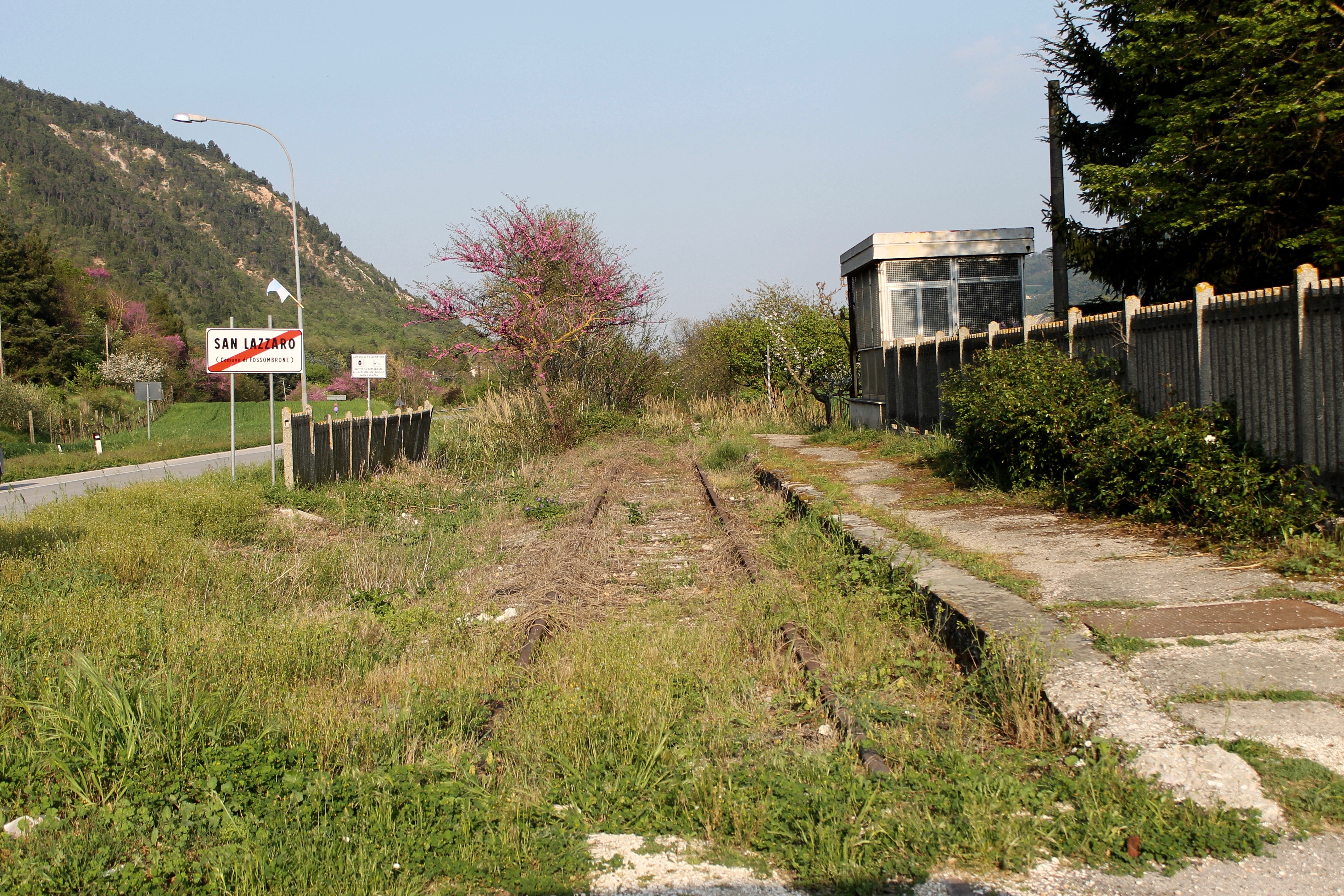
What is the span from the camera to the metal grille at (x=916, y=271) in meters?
20.4

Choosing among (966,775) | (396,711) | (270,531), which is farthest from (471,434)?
(966,775)

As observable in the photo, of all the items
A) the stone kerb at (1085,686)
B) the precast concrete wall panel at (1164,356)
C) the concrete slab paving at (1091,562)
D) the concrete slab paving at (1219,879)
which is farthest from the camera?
the precast concrete wall panel at (1164,356)

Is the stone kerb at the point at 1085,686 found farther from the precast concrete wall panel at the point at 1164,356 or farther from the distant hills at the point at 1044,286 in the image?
the distant hills at the point at 1044,286

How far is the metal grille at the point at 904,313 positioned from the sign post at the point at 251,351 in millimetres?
12087

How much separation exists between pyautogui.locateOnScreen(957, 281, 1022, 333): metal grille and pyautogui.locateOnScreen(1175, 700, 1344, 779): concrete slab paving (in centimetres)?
1706

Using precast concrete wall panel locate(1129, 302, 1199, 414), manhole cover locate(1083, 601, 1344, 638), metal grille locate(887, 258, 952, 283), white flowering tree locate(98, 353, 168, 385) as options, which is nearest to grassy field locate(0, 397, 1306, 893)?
manhole cover locate(1083, 601, 1344, 638)

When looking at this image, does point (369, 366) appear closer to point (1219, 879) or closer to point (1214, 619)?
point (1214, 619)

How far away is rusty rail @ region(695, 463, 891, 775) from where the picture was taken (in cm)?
394

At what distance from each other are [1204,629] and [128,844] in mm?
5158

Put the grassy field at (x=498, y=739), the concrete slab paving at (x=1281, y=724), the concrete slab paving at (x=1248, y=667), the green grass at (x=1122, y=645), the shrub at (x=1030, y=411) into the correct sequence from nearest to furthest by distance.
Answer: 1. the grassy field at (x=498, y=739)
2. the concrete slab paving at (x=1281, y=724)
3. the concrete slab paving at (x=1248, y=667)
4. the green grass at (x=1122, y=645)
5. the shrub at (x=1030, y=411)

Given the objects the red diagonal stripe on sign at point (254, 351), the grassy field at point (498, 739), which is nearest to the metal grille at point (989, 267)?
the red diagonal stripe on sign at point (254, 351)

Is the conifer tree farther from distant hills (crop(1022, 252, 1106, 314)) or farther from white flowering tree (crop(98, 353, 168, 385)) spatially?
distant hills (crop(1022, 252, 1106, 314))

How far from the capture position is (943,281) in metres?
20.5

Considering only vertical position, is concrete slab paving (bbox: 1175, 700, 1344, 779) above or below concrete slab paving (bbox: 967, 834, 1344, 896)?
above
